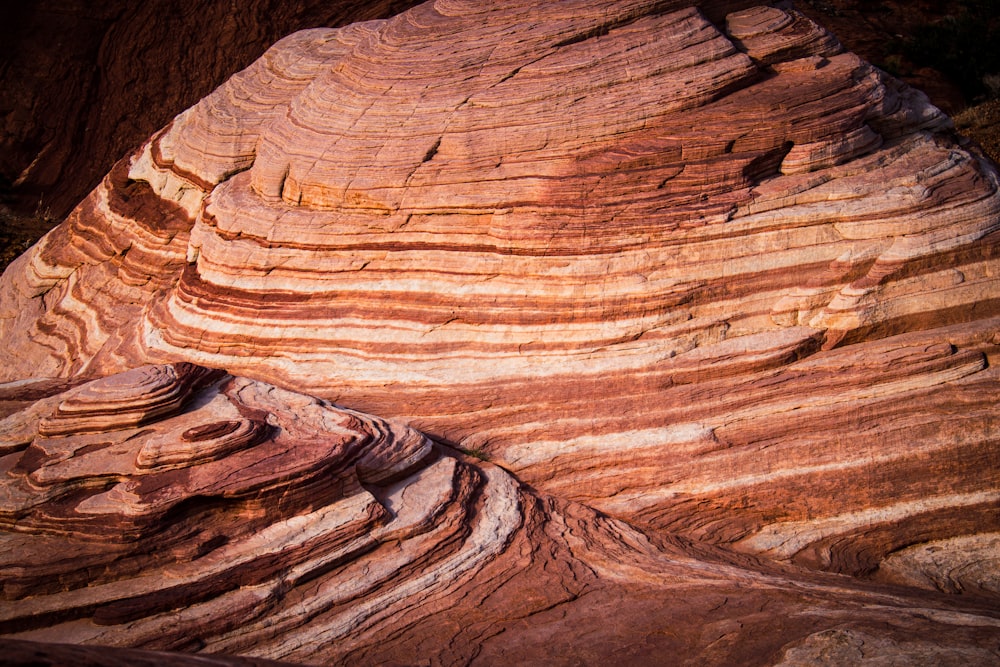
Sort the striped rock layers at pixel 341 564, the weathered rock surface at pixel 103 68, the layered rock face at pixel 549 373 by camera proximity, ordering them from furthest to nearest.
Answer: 1. the weathered rock surface at pixel 103 68
2. the layered rock face at pixel 549 373
3. the striped rock layers at pixel 341 564

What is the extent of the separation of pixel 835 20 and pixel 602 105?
20049mm

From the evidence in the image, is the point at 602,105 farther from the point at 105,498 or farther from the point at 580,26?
the point at 105,498

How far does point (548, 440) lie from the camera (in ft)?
29.4

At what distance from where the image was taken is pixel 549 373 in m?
9.34

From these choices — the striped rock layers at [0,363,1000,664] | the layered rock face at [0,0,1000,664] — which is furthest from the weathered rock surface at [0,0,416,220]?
the striped rock layers at [0,363,1000,664]

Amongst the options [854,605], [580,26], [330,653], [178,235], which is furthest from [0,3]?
[854,605]

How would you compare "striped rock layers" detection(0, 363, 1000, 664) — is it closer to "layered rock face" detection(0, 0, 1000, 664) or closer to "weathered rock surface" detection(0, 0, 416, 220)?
"layered rock face" detection(0, 0, 1000, 664)

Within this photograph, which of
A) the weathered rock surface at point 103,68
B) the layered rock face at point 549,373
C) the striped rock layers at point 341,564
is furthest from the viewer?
the weathered rock surface at point 103,68

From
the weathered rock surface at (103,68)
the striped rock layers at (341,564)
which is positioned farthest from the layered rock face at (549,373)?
the weathered rock surface at (103,68)

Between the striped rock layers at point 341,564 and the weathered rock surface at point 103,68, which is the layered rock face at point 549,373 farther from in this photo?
the weathered rock surface at point 103,68

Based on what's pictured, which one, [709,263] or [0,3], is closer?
[709,263]

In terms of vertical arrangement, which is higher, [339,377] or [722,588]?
[339,377]

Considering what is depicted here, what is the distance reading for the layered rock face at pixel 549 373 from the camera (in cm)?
668

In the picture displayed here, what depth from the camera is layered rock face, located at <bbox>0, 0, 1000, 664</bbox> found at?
21.9ft
